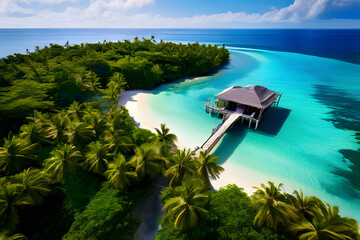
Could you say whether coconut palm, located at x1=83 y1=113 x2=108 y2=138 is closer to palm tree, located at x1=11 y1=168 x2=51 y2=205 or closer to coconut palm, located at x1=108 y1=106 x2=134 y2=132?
coconut palm, located at x1=108 y1=106 x2=134 y2=132

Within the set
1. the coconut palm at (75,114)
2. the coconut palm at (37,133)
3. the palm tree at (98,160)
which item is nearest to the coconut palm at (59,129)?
the coconut palm at (37,133)

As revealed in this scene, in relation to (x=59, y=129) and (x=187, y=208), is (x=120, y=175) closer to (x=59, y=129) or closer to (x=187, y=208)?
(x=187, y=208)

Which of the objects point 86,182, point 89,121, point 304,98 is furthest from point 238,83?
point 86,182

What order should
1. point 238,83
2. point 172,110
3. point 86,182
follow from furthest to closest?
point 238,83
point 172,110
point 86,182

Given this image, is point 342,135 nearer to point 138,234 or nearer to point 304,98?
point 304,98

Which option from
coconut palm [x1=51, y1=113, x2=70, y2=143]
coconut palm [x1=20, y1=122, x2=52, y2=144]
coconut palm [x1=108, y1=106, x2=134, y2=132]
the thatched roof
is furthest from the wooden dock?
coconut palm [x1=20, y1=122, x2=52, y2=144]

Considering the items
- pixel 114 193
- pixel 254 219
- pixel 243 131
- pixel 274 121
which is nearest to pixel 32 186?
pixel 114 193
